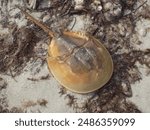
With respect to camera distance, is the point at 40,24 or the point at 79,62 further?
the point at 40,24

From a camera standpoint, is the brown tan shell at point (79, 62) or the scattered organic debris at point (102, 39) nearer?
the brown tan shell at point (79, 62)

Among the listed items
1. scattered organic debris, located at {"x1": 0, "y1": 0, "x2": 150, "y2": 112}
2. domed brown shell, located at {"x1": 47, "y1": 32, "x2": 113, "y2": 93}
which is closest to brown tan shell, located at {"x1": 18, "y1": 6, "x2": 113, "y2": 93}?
domed brown shell, located at {"x1": 47, "y1": 32, "x2": 113, "y2": 93}

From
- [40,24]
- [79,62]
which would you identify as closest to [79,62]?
[79,62]

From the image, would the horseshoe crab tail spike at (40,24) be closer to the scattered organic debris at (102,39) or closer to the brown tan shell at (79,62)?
the brown tan shell at (79,62)

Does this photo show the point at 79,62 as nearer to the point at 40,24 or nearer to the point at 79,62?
the point at 79,62

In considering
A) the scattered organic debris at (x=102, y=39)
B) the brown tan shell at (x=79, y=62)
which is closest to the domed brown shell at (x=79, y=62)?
the brown tan shell at (x=79, y=62)

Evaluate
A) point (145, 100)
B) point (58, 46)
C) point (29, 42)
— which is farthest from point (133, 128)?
point (29, 42)

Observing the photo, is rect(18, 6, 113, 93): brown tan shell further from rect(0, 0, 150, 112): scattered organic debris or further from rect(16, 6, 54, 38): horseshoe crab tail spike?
rect(0, 0, 150, 112): scattered organic debris
